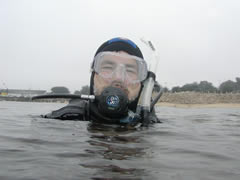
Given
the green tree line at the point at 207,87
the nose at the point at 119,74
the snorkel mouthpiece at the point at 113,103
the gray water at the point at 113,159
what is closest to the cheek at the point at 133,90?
the nose at the point at 119,74

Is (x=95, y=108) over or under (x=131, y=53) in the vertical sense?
under

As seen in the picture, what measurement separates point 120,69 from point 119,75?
0.11 m

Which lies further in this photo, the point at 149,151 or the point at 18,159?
the point at 149,151

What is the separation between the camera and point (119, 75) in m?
3.38

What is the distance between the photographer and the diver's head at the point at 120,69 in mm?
3409

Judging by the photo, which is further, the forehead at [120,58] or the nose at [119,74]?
the forehead at [120,58]

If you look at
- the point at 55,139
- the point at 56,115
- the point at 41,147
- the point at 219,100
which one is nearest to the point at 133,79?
the point at 56,115

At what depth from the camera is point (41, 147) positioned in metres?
1.58

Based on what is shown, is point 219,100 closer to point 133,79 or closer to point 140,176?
point 133,79

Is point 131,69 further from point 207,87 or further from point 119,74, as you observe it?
point 207,87

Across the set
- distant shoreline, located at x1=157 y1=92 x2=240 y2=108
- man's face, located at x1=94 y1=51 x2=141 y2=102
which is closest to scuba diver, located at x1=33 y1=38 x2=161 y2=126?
man's face, located at x1=94 y1=51 x2=141 y2=102

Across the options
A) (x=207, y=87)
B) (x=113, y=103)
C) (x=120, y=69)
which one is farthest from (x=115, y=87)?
(x=207, y=87)

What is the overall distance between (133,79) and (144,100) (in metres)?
0.33

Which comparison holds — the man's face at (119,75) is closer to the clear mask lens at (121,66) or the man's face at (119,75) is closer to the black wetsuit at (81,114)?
the clear mask lens at (121,66)
